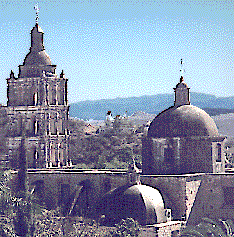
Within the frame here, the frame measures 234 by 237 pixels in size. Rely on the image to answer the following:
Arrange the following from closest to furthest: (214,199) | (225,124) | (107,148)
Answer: (214,199) → (107,148) → (225,124)

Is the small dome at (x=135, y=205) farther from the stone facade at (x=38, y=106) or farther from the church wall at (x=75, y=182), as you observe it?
the stone facade at (x=38, y=106)

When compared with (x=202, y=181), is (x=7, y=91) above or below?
above

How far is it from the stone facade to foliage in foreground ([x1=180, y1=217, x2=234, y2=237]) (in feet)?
83.4

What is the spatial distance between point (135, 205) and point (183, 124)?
8971 mm

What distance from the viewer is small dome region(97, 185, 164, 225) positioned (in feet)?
163

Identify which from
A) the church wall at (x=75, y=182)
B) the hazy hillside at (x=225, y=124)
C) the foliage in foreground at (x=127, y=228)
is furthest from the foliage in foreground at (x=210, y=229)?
the hazy hillside at (x=225, y=124)

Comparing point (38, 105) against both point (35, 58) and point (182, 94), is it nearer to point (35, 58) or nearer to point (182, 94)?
point (35, 58)

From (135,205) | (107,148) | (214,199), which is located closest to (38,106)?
(107,148)

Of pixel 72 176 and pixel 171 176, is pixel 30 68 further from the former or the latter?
pixel 171 176

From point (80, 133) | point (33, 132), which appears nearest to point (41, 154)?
point (33, 132)

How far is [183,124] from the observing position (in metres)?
56.3

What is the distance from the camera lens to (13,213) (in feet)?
174

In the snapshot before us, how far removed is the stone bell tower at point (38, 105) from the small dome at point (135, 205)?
2452 centimetres

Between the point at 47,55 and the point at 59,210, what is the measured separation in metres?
21.9
